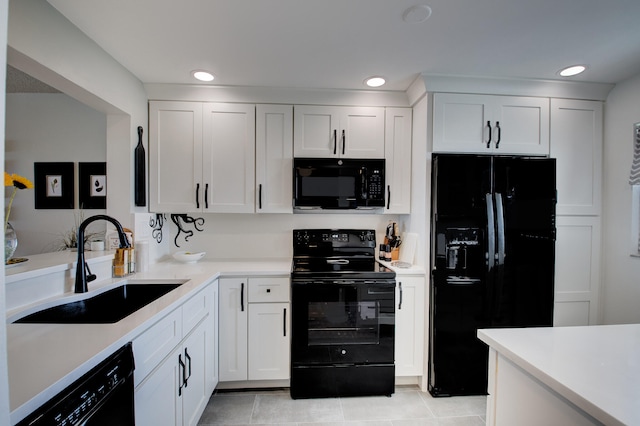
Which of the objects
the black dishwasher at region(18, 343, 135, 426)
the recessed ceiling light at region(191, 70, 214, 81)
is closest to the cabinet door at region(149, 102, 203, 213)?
the recessed ceiling light at region(191, 70, 214, 81)

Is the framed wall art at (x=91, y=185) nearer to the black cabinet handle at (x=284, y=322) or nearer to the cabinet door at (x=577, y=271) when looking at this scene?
the black cabinet handle at (x=284, y=322)

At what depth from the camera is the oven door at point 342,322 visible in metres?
2.01

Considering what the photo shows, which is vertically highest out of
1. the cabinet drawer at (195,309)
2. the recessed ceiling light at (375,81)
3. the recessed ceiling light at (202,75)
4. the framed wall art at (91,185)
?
the recessed ceiling light at (375,81)

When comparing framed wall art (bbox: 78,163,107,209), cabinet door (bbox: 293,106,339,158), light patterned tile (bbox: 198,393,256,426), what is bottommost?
light patterned tile (bbox: 198,393,256,426)

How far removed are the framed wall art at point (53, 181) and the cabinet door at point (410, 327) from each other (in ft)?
10.0

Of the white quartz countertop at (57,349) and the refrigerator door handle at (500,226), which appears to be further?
the refrigerator door handle at (500,226)

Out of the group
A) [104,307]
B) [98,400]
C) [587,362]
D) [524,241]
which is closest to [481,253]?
[524,241]

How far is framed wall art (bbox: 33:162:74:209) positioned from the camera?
250 centimetres

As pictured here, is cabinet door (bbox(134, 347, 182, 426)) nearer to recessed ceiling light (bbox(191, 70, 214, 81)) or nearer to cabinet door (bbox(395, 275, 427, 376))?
cabinet door (bbox(395, 275, 427, 376))

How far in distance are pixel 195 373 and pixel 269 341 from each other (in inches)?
22.4

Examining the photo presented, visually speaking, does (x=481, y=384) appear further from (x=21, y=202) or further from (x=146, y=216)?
(x=21, y=202)

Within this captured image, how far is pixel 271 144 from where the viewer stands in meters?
2.31

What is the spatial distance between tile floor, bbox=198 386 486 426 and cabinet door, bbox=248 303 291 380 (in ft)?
0.62

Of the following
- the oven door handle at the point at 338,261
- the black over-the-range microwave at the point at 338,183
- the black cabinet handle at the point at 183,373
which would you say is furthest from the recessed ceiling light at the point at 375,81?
the black cabinet handle at the point at 183,373
